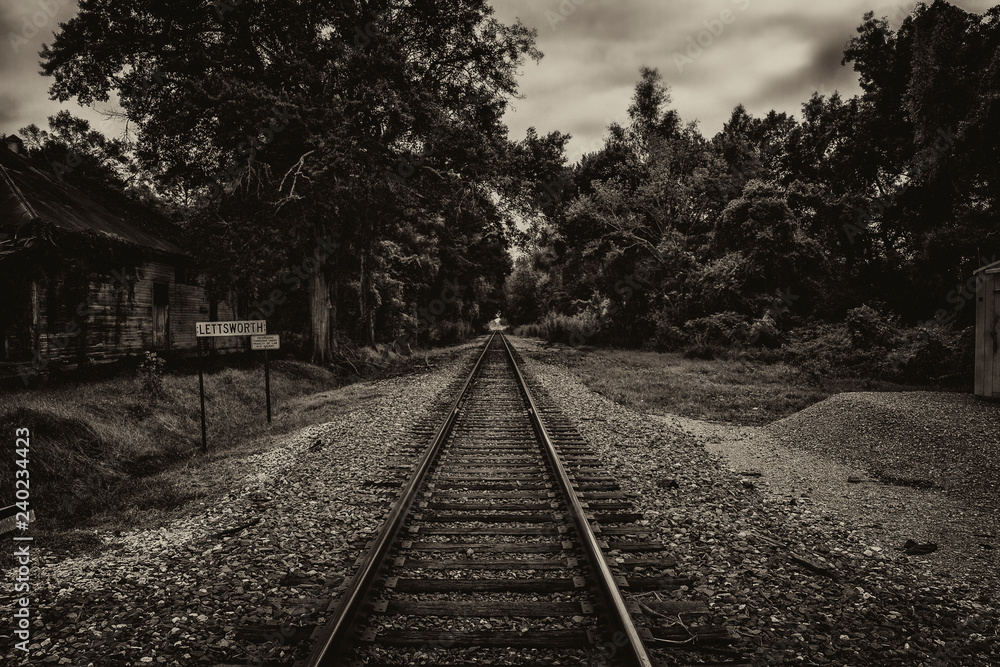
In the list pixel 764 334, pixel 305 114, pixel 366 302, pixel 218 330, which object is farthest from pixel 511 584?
pixel 366 302

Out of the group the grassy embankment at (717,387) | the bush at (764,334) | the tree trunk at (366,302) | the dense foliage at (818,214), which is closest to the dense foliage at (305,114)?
the tree trunk at (366,302)

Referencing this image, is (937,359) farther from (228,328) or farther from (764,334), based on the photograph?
(228,328)

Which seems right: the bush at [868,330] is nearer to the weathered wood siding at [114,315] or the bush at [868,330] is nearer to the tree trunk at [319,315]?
the tree trunk at [319,315]

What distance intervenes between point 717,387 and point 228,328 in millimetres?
11890

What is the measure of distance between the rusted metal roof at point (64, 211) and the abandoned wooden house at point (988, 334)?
1946cm

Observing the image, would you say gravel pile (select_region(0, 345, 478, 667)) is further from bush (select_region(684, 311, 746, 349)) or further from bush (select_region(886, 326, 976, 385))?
bush (select_region(684, 311, 746, 349))

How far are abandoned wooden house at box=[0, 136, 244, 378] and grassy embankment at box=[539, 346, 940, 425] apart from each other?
1294 centimetres

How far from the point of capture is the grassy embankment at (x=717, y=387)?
1159cm

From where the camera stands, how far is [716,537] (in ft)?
15.7

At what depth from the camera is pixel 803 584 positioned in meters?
3.99

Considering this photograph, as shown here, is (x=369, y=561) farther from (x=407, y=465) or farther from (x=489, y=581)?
(x=407, y=465)

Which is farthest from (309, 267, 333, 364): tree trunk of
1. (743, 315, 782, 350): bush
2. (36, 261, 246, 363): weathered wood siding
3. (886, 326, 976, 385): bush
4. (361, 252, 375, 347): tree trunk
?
(886, 326, 976, 385): bush

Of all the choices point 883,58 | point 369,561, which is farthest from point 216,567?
point 883,58

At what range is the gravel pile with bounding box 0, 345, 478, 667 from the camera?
131 inches
